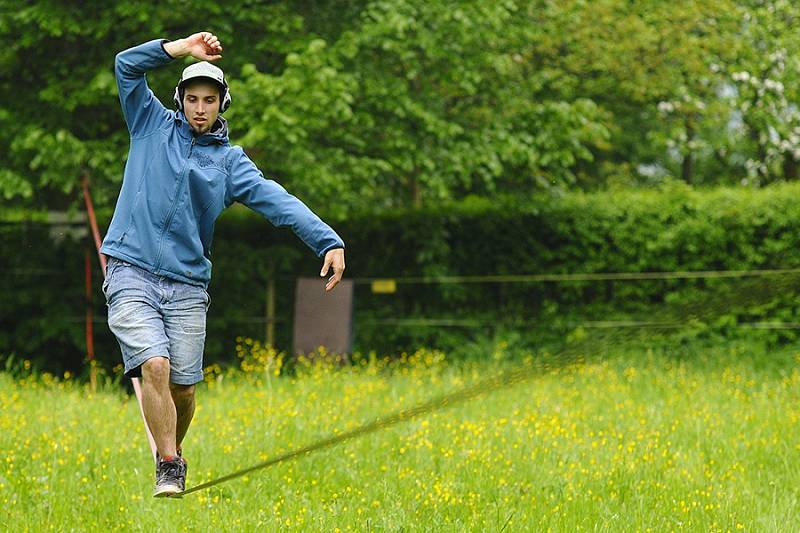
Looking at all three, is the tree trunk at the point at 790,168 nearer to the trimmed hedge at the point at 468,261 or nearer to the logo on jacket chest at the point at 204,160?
the trimmed hedge at the point at 468,261

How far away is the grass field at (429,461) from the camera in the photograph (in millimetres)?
6609

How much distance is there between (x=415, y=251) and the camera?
16.0 m

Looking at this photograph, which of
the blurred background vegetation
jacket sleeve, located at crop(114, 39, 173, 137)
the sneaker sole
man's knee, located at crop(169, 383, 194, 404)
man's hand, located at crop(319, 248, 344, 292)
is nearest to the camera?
man's hand, located at crop(319, 248, 344, 292)

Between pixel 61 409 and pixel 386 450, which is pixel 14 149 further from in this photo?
pixel 386 450

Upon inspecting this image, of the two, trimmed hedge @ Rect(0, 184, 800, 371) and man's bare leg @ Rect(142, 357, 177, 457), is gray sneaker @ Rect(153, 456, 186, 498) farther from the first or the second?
trimmed hedge @ Rect(0, 184, 800, 371)

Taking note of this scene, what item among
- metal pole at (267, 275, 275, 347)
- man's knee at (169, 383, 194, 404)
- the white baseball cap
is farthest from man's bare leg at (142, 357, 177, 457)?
metal pole at (267, 275, 275, 347)

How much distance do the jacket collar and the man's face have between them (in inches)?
1.8

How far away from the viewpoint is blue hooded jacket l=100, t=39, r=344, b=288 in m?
5.38

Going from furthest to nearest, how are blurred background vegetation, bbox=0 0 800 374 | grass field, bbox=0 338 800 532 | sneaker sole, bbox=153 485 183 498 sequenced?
blurred background vegetation, bbox=0 0 800 374 < grass field, bbox=0 338 800 532 < sneaker sole, bbox=153 485 183 498

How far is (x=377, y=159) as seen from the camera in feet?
45.4

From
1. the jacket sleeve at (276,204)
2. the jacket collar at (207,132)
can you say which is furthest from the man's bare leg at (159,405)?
the jacket collar at (207,132)

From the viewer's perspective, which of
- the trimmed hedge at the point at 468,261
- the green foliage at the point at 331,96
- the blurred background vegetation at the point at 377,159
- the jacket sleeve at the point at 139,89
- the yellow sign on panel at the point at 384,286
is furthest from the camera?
the yellow sign on panel at the point at 384,286

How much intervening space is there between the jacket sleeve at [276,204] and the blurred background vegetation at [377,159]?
6.27 m

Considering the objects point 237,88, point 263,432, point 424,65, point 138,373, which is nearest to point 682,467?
point 263,432
